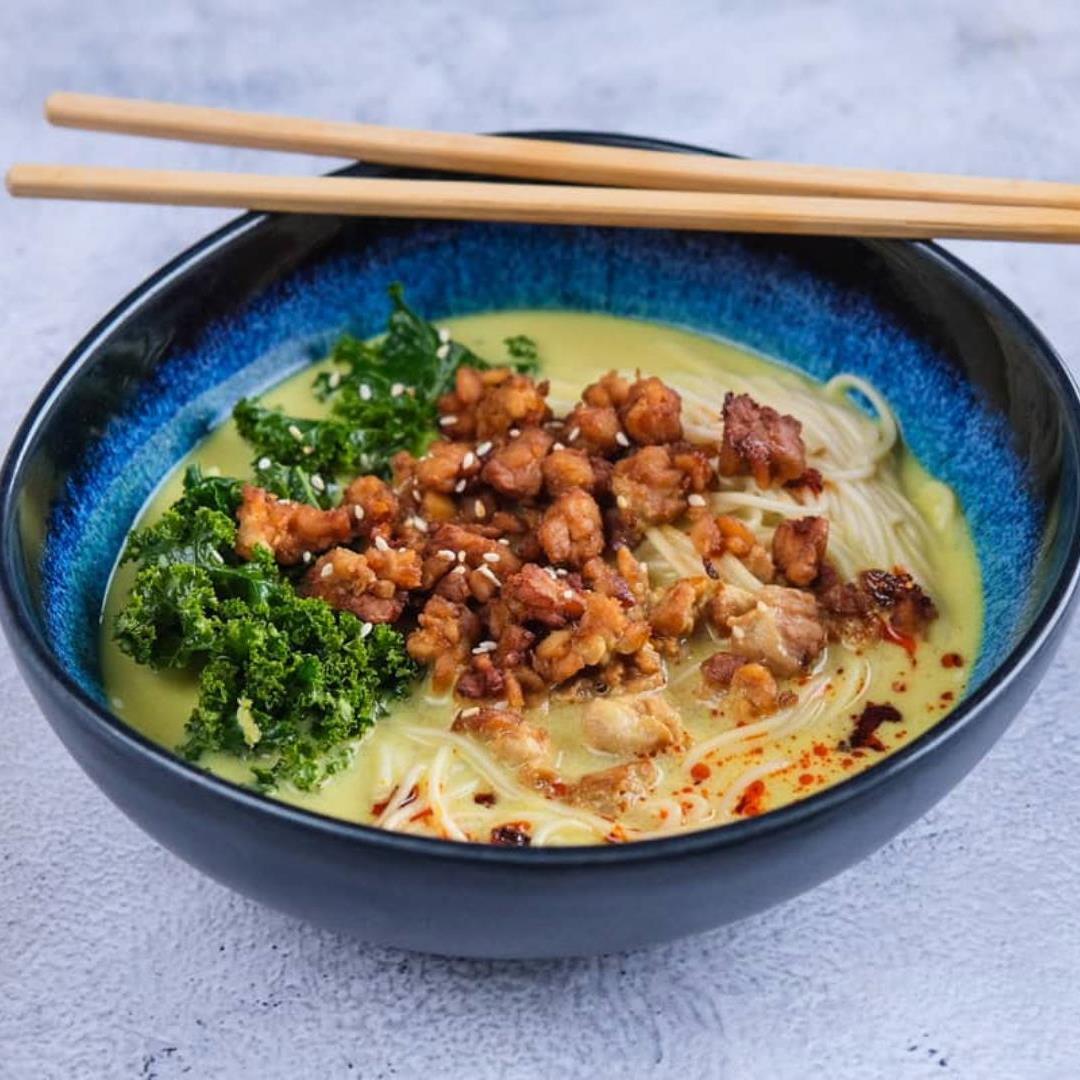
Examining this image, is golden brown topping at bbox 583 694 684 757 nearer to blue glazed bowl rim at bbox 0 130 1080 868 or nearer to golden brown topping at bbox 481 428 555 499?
blue glazed bowl rim at bbox 0 130 1080 868

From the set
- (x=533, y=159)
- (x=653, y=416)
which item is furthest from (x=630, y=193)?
A: (x=653, y=416)

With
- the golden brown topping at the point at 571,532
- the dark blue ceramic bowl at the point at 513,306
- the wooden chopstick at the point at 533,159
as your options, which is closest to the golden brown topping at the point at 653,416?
the golden brown topping at the point at 571,532

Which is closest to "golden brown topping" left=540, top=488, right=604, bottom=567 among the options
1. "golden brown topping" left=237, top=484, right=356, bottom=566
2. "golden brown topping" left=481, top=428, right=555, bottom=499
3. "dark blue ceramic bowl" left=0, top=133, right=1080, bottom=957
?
"golden brown topping" left=481, top=428, right=555, bottom=499

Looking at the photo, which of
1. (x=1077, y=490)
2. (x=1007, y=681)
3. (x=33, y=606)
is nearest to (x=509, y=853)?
(x=1007, y=681)

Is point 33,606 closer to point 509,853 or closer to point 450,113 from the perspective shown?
point 509,853

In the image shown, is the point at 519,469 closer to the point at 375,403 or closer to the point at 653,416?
the point at 653,416
